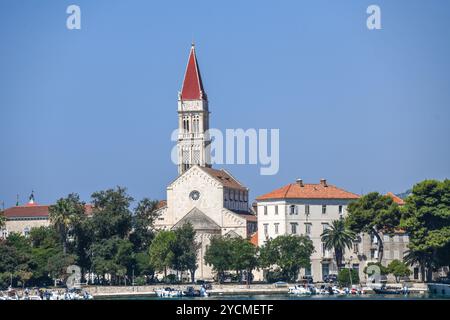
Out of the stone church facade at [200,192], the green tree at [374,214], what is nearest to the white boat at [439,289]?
the green tree at [374,214]

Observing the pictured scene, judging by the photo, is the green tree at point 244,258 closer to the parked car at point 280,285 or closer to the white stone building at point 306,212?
the parked car at point 280,285

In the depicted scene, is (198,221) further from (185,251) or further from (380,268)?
(380,268)

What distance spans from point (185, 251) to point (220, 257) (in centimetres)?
310

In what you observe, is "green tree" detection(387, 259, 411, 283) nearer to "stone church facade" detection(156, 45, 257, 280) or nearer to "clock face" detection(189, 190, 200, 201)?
"stone church facade" detection(156, 45, 257, 280)

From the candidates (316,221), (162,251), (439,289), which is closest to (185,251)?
(162,251)

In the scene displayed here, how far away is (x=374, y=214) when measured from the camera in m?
91.1

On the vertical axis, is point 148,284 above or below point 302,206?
below

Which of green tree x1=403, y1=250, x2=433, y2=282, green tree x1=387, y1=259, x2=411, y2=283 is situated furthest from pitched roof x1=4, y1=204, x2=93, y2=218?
green tree x1=403, y1=250, x2=433, y2=282

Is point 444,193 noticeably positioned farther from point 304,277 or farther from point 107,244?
point 107,244

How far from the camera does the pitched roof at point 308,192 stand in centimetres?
10069

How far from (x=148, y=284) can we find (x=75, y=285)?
604cm

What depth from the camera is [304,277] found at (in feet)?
320
